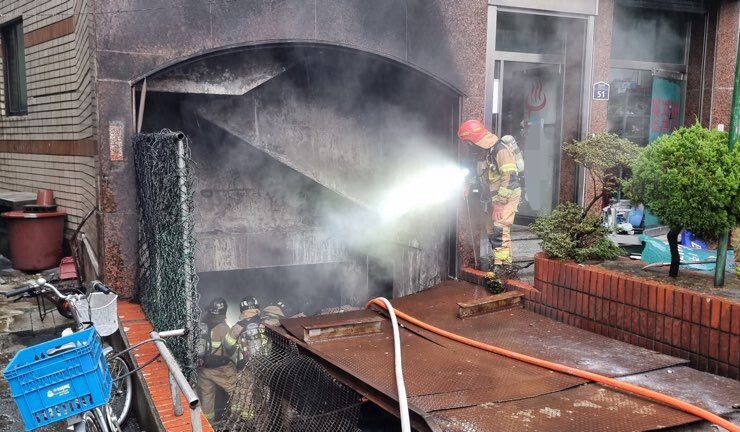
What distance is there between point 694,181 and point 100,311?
5306 millimetres

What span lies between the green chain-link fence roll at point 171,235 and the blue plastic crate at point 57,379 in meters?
1.48

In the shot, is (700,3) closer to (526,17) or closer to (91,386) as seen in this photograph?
(526,17)

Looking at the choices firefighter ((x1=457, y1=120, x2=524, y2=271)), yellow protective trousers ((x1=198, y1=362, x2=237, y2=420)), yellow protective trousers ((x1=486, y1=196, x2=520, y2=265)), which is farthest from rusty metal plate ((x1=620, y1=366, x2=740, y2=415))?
yellow protective trousers ((x1=198, y1=362, x2=237, y2=420))

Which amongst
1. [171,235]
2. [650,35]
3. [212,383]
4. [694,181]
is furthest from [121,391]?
[650,35]

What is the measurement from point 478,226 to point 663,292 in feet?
12.4

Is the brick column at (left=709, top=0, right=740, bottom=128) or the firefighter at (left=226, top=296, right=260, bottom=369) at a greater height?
the brick column at (left=709, top=0, right=740, bottom=128)

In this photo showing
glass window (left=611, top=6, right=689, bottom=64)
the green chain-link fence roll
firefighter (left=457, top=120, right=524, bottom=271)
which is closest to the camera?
the green chain-link fence roll

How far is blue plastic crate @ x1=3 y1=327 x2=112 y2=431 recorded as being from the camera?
3.64m

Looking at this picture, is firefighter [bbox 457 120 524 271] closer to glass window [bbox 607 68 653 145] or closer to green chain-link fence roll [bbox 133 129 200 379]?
glass window [bbox 607 68 653 145]

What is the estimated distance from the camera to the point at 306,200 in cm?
1020

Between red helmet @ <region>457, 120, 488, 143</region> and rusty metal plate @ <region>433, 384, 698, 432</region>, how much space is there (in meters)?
4.53

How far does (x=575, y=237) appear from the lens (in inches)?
272

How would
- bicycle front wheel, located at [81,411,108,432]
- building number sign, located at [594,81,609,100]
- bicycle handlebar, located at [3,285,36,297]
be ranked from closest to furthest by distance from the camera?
1. bicycle front wheel, located at [81,411,108,432]
2. bicycle handlebar, located at [3,285,36,297]
3. building number sign, located at [594,81,609,100]

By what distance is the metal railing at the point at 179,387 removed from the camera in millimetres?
3557
